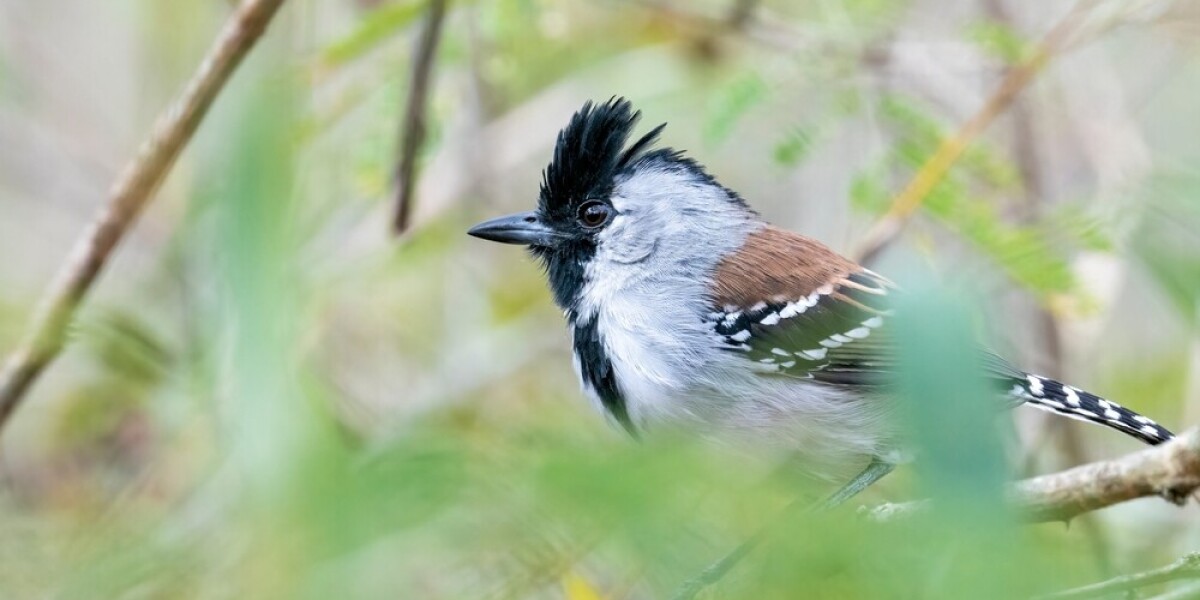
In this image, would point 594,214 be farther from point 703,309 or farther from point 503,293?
point 503,293

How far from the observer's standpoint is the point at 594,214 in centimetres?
290

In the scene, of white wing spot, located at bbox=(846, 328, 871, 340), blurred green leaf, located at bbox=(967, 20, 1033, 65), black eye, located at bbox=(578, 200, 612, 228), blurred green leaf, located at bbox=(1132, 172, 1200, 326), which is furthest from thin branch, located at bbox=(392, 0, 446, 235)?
blurred green leaf, located at bbox=(1132, 172, 1200, 326)

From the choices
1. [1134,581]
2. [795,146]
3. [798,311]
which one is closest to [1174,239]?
[798,311]

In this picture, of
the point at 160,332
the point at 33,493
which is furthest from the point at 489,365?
the point at 33,493

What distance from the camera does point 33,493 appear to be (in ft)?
11.1

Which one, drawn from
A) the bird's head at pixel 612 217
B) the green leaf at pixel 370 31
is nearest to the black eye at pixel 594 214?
the bird's head at pixel 612 217

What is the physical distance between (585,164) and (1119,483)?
1.62 metres

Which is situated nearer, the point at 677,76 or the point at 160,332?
the point at 160,332

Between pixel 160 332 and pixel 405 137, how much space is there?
1.20 meters

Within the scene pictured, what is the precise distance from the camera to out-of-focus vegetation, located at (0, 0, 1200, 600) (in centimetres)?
75

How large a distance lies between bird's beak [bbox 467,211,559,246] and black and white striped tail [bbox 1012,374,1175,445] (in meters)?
1.13

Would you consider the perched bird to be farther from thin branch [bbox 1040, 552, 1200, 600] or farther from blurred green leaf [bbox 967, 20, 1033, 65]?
thin branch [bbox 1040, 552, 1200, 600]

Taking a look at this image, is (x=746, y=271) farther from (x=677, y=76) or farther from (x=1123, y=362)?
(x=1123, y=362)

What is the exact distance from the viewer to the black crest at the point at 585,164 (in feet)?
9.18
